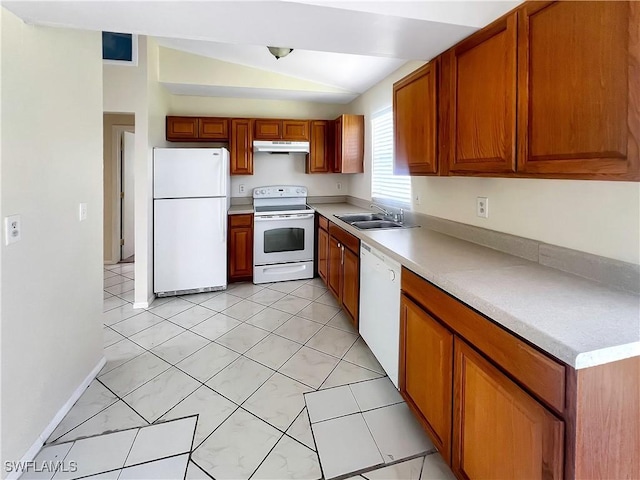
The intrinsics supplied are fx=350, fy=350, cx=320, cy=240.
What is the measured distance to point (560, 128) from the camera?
1253 millimetres

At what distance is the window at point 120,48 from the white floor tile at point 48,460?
328cm

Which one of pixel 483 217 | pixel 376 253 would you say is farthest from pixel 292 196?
pixel 483 217

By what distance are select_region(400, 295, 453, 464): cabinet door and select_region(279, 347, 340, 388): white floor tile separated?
0.64 m

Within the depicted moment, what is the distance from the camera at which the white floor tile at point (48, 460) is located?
61.4 inches

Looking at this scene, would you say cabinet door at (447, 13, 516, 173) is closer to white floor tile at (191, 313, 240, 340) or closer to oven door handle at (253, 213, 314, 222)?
white floor tile at (191, 313, 240, 340)

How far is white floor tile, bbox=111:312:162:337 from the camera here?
3.08 m

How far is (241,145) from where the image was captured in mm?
4484

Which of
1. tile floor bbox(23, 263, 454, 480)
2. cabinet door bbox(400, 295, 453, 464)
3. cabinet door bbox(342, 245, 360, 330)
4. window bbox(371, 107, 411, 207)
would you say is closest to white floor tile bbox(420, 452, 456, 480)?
tile floor bbox(23, 263, 454, 480)

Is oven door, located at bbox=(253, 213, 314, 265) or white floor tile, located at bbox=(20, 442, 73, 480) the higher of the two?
oven door, located at bbox=(253, 213, 314, 265)

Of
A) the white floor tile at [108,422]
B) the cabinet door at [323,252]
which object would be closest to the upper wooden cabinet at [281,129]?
the cabinet door at [323,252]

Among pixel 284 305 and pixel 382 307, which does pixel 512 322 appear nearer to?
pixel 382 307

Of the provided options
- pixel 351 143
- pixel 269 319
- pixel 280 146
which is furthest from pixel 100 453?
pixel 351 143

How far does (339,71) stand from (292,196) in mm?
1783

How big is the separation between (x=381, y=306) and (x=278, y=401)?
86 centimetres
